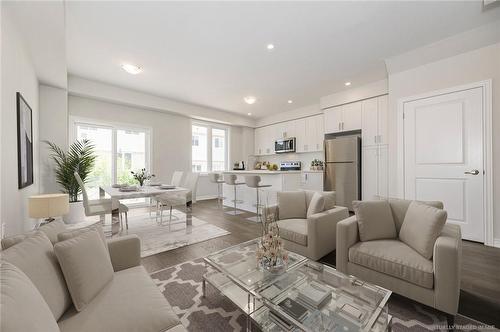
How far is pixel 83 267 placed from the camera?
3.56ft

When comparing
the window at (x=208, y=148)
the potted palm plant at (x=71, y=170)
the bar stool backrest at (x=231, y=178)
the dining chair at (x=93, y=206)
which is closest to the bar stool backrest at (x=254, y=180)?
the bar stool backrest at (x=231, y=178)

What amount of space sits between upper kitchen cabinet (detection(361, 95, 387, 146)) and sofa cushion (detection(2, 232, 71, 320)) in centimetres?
509

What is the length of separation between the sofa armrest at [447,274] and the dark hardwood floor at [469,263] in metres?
0.38

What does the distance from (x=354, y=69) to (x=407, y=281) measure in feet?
11.6

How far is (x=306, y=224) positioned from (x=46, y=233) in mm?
2259

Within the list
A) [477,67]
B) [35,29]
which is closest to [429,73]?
[477,67]

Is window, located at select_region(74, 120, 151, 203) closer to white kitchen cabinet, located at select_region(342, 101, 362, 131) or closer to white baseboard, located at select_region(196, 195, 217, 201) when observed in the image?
white baseboard, located at select_region(196, 195, 217, 201)

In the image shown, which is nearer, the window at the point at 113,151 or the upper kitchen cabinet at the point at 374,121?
the upper kitchen cabinet at the point at 374,121

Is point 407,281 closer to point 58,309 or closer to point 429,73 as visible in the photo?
point 58,309

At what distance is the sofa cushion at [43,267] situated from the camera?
91 centimetres

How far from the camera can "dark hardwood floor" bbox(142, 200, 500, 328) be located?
1592mm

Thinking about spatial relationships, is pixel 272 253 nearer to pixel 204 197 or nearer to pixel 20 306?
pixel 20 306

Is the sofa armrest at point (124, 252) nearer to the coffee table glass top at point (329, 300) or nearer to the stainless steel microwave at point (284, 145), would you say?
the coffee table glass top at point (329, 300)

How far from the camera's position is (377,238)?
192cm
